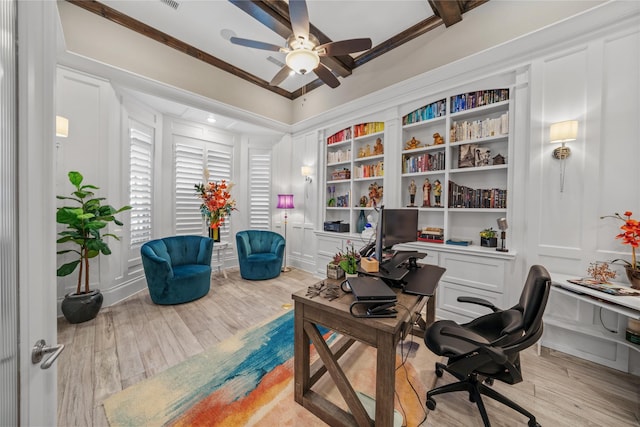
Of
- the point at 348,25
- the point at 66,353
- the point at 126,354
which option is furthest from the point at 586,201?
the point at 66,353

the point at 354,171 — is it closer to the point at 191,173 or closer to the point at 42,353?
the point at 191,173

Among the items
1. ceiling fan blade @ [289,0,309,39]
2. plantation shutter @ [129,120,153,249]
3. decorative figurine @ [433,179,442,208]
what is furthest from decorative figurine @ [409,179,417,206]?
plantation shutter @ [129,120,153,249]

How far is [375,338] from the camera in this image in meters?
1.31

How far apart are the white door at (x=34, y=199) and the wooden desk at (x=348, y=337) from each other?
3.69 ft

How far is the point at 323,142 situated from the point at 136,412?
14.1 feet

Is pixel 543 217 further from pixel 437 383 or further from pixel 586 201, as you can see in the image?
pixel 437 383

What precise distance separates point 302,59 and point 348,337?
2.41 m

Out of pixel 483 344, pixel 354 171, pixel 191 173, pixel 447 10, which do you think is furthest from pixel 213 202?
pixel 447 10

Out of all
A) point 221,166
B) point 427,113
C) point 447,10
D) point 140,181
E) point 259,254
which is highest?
point 447,10

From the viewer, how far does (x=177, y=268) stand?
3.55m

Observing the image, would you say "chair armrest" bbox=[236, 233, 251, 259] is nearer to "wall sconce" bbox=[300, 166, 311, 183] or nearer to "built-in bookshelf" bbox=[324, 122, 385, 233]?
"built-in bookshelf" bbox=[324, 122, 385, 233]

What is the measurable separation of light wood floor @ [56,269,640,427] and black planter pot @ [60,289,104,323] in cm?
9

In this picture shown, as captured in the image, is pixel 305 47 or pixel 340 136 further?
pixel 340 136

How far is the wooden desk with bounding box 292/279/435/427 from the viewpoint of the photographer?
1.28m
